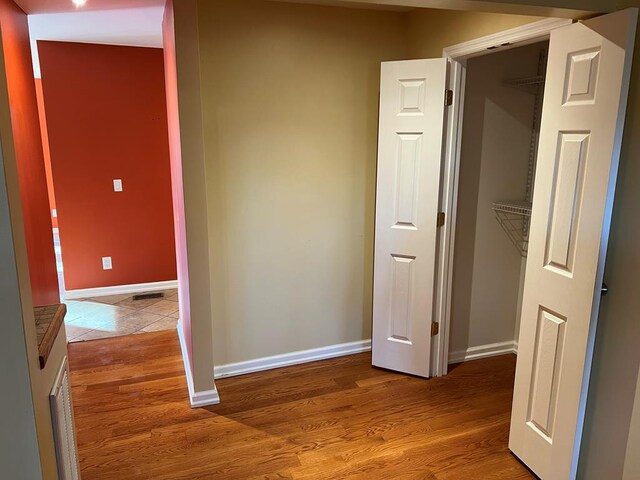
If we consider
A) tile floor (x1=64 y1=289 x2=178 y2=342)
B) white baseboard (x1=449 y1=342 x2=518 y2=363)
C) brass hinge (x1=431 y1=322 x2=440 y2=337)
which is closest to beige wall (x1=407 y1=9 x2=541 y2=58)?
brass hinge (x1=431 y1=322 x2=440 y2=337)

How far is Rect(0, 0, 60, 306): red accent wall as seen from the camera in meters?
2.66

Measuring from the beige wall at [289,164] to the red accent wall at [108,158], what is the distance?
6.75ft

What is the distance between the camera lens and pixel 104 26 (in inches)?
134

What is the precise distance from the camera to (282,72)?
291 centimetres

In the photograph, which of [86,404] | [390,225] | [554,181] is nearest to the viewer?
[554,181]

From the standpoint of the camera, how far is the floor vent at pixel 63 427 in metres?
1.46

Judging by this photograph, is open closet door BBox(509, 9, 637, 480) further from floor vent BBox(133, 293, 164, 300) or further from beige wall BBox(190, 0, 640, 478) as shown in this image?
floor vent BBox(133, 293, 164, 300)

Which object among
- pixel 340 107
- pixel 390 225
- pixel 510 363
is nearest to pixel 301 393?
pixel 390 225

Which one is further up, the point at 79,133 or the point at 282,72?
the point at 282,72

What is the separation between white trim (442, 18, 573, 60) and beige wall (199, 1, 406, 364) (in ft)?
1.95

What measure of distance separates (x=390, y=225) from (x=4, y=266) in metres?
2.28

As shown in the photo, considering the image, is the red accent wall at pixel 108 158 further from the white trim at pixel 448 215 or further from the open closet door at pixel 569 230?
the open closet door at pixel 569 230

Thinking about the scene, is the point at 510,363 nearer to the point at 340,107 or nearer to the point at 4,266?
the point at 340,107

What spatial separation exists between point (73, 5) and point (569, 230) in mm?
2939
